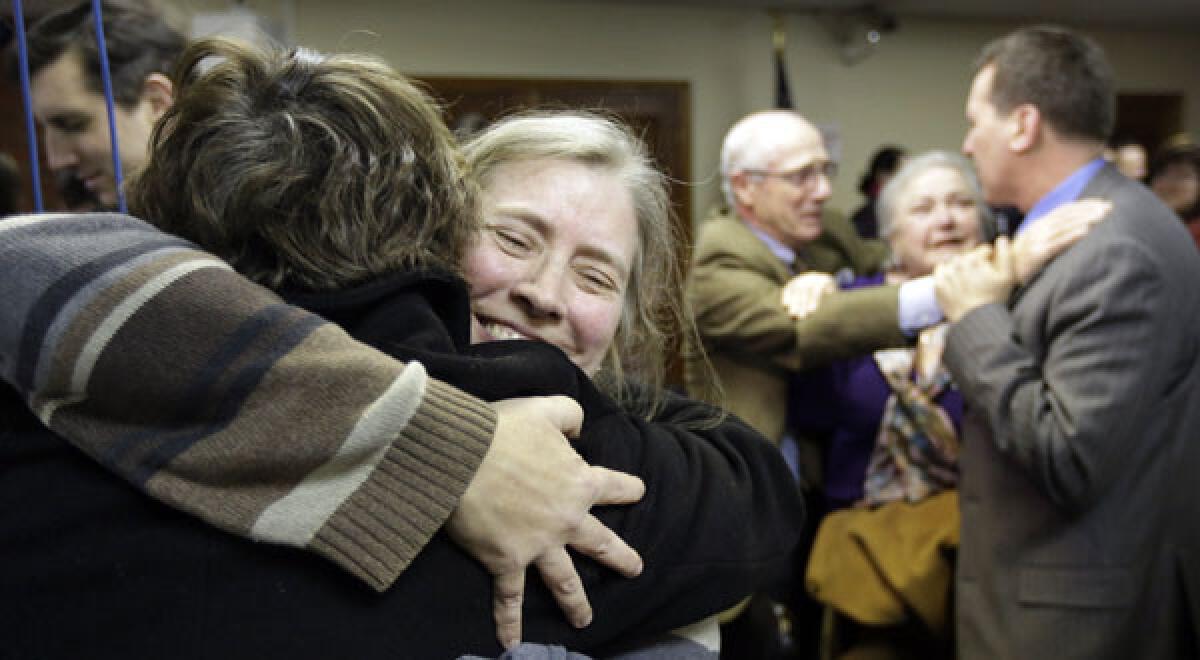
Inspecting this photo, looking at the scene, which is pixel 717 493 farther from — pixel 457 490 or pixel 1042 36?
pixel 1042 36

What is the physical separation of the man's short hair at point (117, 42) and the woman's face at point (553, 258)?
57 cm

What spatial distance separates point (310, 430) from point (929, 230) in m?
2.11

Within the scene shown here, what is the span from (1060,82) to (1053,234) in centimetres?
42

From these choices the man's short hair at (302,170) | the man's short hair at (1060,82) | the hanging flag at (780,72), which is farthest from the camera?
the hanging flag at (780,72)

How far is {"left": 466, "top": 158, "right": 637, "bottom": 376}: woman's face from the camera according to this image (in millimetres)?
1023

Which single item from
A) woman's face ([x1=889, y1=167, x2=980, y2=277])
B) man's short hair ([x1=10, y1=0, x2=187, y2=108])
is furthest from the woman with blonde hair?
woman's face ([x1=889, y1=167, x2=980, y2=277])

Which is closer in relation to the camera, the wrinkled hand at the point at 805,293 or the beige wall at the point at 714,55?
the wrinkled hand at the point at 805,293

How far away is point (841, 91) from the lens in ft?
21.1

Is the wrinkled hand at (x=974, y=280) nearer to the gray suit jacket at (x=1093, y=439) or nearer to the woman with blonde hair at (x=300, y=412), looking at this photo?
the gray suit jacket at (x=1093, y=439)

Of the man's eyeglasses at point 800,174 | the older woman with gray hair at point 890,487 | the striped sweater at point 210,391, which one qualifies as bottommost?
the older woman with gray hair at point 890,487

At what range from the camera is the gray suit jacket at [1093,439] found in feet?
5.46

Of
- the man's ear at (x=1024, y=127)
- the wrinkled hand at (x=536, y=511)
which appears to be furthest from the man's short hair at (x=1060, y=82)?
the wrinkled hand at (x=536, y=511)

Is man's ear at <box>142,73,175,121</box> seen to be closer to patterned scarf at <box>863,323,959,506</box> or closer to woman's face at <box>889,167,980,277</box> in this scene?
patterned scarf at <box>863,323,959,506</box>

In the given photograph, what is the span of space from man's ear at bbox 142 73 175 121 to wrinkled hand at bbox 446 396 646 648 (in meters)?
0.93
